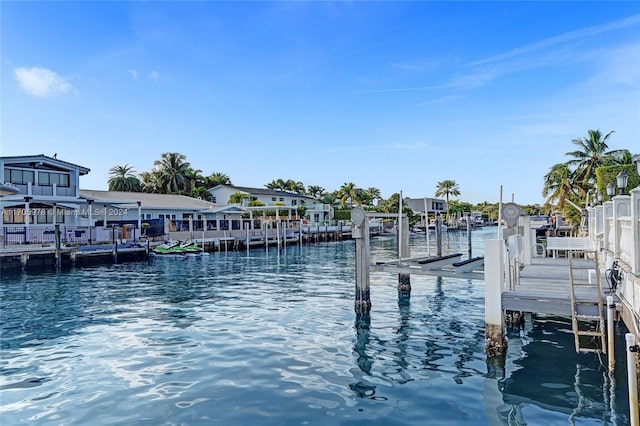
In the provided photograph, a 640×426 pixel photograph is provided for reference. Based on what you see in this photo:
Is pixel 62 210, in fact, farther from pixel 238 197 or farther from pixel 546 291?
pixel 546 291

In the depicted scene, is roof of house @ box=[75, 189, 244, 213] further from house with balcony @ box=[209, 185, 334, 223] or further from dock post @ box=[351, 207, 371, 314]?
dock post @ box=[351, 207, 371, 314]

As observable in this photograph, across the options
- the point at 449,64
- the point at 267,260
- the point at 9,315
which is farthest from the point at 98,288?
the point at 449,64

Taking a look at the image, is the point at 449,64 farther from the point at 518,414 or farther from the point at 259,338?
the point at 518,414

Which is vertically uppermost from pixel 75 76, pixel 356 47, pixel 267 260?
pixel 356 47

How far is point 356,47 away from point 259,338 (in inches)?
629

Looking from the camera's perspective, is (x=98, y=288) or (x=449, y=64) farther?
(x=449, y=64)

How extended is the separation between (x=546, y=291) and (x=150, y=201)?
43.8 metres

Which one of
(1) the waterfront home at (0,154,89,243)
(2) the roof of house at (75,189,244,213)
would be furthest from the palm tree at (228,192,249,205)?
(1) the waterfront home at (0,154,89,243)

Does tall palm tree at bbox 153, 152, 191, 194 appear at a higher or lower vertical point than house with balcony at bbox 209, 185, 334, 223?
higher

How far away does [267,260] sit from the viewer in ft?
108

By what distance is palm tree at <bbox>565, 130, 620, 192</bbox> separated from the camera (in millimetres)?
42031

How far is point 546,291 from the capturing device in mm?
9586

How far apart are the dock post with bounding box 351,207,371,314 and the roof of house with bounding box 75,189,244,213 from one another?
108 feet

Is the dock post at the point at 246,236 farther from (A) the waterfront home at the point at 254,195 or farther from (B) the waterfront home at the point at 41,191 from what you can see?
(A) the waterfront home at the point at 254,195
